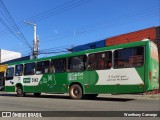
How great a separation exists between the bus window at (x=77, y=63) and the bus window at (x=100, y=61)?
1.61 ft

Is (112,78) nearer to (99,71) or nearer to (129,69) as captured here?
(99,71)

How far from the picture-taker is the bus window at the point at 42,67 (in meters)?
23.0

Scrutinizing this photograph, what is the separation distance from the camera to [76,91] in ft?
67.8

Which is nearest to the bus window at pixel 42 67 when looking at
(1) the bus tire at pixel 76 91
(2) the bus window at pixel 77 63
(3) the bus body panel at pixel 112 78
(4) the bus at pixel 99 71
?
(4) the bus at pixel 99 71

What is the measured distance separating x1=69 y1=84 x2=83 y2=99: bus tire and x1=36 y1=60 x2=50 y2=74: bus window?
2.86 m

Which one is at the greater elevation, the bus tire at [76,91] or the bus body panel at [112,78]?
the bus body panel at [112,78]

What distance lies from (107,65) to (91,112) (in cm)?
625

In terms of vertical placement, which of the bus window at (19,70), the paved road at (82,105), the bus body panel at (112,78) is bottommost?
the paved road at (82,105)

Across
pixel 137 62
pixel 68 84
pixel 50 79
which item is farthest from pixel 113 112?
pixel 50 79

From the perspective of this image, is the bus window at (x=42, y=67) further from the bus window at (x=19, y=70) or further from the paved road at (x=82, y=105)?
the paved road at (x=82, y=105)

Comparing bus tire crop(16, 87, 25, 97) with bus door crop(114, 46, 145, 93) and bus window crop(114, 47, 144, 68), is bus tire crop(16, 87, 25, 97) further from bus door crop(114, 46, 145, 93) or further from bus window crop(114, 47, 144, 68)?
bus window crop(114, 47, 144, 68)

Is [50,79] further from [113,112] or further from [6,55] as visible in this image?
[6,55]

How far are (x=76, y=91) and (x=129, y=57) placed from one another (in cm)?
470

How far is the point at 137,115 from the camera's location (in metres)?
11.6
